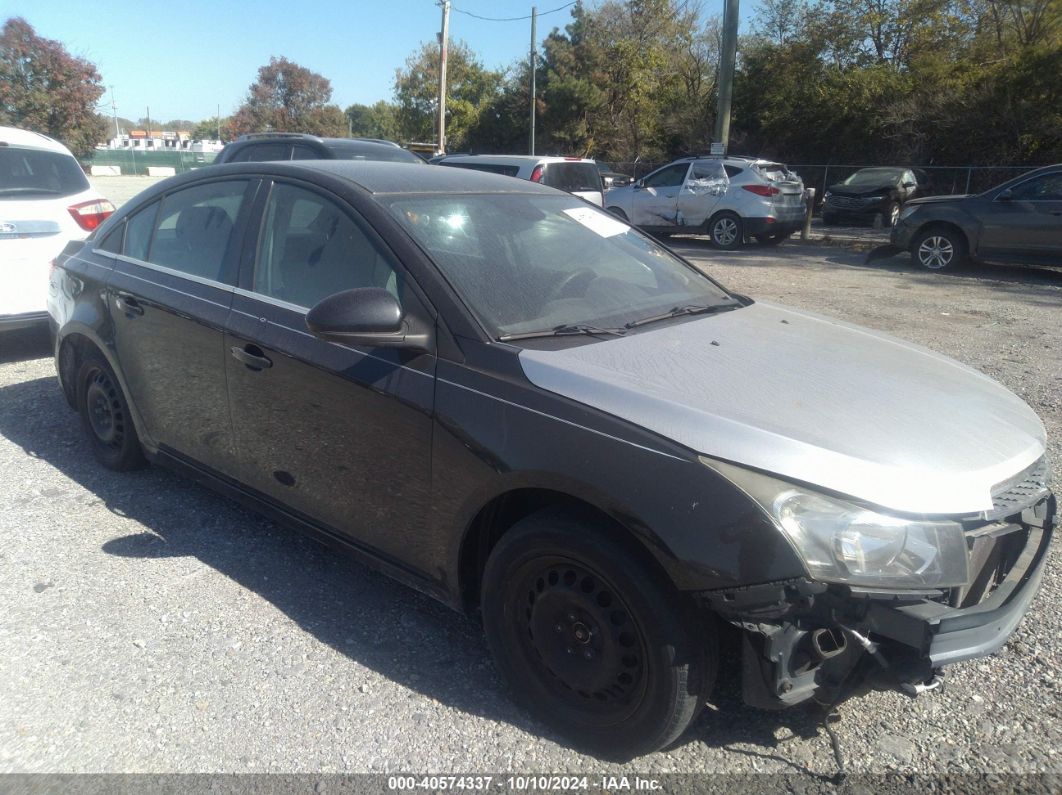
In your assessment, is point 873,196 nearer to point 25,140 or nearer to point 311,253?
point 25,140

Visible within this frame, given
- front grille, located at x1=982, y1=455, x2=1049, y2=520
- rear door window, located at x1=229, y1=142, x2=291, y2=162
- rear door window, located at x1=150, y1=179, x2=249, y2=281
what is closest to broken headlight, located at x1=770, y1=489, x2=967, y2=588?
front grille, located at x1=982, y1=455, x2=1049, y2=520

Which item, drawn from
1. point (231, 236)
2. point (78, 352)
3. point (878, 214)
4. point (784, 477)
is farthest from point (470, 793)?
point (878, 214)

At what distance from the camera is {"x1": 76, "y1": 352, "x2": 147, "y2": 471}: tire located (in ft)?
15.0

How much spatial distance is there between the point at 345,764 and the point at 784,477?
1578 mm

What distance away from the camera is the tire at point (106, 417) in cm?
457

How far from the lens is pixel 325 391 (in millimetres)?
3236

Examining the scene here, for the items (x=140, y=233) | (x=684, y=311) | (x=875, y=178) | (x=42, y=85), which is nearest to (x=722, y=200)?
(x=875, y=178)

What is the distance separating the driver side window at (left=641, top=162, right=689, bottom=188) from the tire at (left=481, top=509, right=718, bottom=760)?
49.0 feet

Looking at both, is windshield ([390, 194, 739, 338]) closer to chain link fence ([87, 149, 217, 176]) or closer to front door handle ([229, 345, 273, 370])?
front door handle ([229, 345, 273, 370])

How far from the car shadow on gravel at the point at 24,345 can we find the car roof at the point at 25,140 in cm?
153

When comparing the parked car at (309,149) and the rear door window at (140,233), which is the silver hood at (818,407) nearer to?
the rear door window at (140,233)

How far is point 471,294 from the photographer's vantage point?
303 cm

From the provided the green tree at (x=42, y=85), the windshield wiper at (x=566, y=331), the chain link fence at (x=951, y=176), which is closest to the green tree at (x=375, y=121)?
the green tree at (x=42, y=85)

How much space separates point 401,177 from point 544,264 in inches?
29.6
